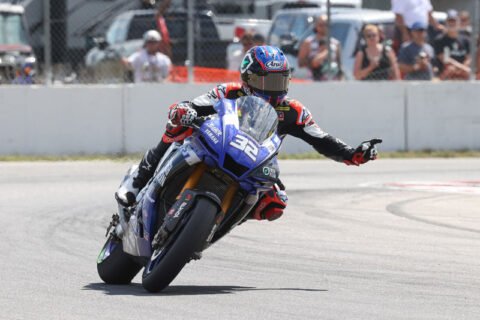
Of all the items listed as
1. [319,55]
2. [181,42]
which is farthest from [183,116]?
[319,55]

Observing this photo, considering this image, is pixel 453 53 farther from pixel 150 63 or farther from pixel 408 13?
pixel 150 63

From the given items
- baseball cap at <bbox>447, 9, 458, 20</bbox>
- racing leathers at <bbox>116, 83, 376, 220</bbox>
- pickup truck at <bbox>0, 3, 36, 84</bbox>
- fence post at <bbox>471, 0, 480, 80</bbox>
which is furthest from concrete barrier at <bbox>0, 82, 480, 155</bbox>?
racing leathers at <bbox>116, 83, 376, 220</bbox>

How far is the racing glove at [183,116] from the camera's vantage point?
6887 millimetres

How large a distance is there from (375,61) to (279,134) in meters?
10.1

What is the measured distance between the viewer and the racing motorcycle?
21.6 feet

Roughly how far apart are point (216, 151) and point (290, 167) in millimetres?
9212

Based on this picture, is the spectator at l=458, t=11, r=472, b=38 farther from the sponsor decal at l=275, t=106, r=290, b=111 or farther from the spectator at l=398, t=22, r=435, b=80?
the sponsor decal at l=275, t=106, r=290, b=111

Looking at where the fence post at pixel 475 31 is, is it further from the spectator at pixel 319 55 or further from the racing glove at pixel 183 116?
the racing glove at pixel 183 116

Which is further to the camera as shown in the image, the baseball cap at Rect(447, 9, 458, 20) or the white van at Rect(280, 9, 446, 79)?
the baseball cap at Rect(447, 9, 458, 20)

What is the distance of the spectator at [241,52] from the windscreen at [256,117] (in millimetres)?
10174

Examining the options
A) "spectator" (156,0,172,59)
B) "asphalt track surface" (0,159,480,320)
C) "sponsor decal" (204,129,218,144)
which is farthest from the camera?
"spectator" (156,0,172,59)

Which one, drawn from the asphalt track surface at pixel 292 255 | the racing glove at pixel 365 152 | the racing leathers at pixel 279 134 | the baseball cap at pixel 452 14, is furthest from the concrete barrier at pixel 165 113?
the racing glove at pixel 365 152

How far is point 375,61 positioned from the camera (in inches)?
689

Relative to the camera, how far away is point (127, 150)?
16.8 m
